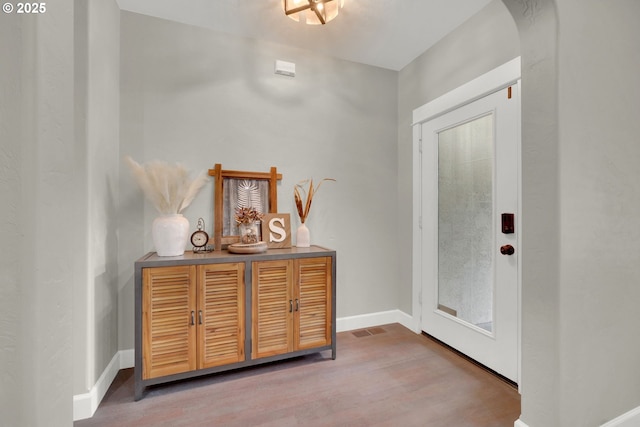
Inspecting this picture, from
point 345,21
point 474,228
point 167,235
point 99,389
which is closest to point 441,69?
point 345,21

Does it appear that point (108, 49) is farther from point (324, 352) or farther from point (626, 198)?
point (626, 198)

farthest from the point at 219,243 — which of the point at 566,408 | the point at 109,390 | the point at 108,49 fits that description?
the point at 566,408

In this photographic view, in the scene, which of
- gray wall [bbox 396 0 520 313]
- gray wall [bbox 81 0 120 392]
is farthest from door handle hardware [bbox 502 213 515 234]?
gray wall [bbox 81 0 120 392]

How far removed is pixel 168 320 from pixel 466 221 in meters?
2.34

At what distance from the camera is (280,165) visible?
272 cm

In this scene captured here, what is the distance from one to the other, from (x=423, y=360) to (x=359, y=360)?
1.67 ft

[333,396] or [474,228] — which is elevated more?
[474,228]

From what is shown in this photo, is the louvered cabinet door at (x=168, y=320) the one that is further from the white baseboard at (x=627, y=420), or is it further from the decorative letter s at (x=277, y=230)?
the white baseboard at (x=627, y=420)

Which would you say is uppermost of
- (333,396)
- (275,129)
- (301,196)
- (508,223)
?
(275,129)

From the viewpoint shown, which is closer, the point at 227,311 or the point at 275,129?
the point at 227,311

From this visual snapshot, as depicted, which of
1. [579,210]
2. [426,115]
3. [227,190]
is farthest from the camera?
[426,115]

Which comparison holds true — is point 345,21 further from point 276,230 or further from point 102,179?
point 102,179

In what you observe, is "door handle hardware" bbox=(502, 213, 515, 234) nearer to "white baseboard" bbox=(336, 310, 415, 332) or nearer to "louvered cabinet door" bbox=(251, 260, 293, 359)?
"white baseboard" bbox=(336, 310, 415, 332)

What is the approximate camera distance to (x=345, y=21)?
93.5 inches
